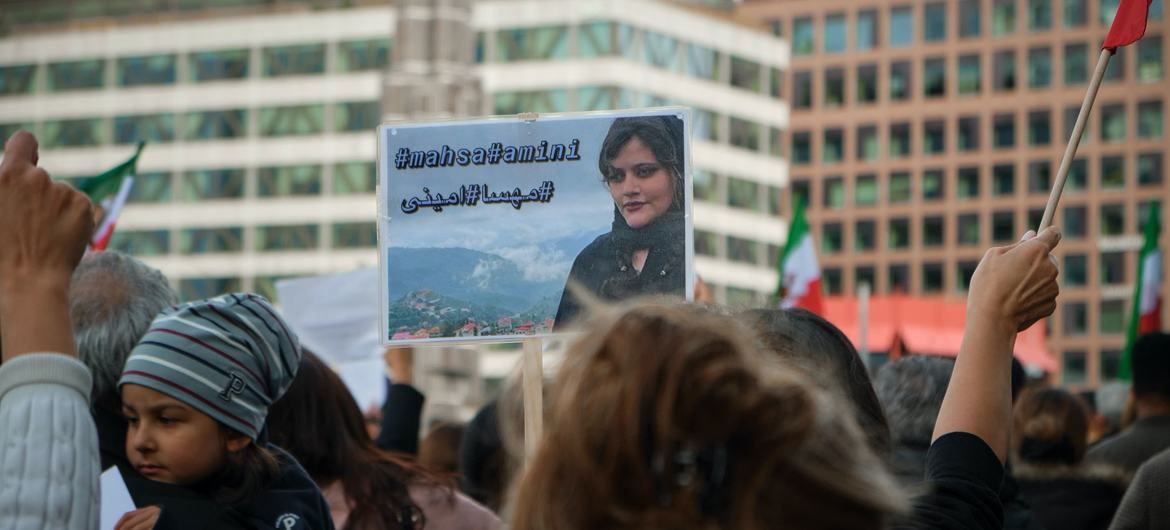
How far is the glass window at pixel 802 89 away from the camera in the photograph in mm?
100875

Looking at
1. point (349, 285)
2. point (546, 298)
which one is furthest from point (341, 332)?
point (546, 298)

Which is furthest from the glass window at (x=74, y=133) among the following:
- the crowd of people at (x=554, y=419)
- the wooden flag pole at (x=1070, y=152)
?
the wooden flag pole at (x=1070, y=152)

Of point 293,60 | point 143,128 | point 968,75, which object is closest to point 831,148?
point 968,75

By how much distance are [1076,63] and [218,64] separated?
138 feet

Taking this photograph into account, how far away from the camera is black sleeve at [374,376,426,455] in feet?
19.7

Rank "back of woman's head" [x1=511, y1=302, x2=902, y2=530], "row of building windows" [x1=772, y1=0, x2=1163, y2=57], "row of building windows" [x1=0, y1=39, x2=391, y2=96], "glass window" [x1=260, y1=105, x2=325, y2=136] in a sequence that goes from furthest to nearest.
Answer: "row of building windows" [x1=772, y1=0, x2=1163, y2=57]
"glass window" [x1=260, y1=105, x2=325, y2=136]
"row of building windows" [x1=0, y1=39, x2=391, y2=96]
"back of woman's head" [x1=511, y1=302, x2=902, y2=530]

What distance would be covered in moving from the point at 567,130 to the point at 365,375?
7.54 metres

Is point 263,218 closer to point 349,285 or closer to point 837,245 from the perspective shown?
point 837,245

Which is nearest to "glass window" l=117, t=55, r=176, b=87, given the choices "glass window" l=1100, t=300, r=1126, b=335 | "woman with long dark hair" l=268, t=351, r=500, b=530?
"glass window" l=1100, t=300, r=1126, b=335

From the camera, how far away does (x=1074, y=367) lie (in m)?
94.5

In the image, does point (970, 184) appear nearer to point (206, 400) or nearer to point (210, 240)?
point (210, 240)

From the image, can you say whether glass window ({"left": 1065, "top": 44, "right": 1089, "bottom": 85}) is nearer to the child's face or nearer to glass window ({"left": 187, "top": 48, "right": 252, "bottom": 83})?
glass window ({"left": 187, "top": 48, "right": 252, "bottom": 83})

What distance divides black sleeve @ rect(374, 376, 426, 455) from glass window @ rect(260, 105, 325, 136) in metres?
75.8

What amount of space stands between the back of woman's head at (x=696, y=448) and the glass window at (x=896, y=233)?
97.2 m
